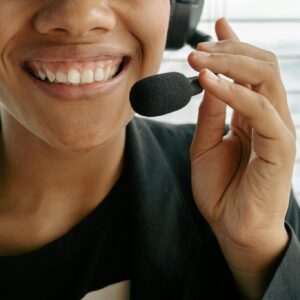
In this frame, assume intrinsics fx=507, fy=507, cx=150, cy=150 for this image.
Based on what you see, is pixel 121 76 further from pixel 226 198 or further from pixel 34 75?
pixel 226 198

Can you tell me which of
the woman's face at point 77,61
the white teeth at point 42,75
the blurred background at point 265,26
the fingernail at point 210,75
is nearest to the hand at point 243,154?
the fingernail at point 210,75

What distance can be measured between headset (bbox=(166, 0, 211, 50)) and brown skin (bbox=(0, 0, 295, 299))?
5 cm

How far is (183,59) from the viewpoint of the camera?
5.19 ft

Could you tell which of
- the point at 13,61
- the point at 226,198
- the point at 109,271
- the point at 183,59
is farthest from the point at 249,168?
the point at 183,59

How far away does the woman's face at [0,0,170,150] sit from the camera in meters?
0.83

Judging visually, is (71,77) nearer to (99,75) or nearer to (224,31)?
(99,75)

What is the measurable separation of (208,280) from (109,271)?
0.66 feet

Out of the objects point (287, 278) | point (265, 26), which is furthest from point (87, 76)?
point (265, 26)

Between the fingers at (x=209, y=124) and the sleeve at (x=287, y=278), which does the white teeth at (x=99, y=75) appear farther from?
the sleeve at (x=287, y=278)

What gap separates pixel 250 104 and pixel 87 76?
0.96 ft

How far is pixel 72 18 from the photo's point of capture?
31.3 inches

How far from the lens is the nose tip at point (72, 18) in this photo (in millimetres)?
795

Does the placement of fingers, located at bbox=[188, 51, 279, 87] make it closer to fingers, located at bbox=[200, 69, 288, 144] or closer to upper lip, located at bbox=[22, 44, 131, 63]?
fingers, located at bbox=[200, 69, 288, 144]

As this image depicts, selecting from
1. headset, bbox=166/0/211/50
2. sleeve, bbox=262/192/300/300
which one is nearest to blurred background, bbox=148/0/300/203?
headset, bbox=166/0/211/50
